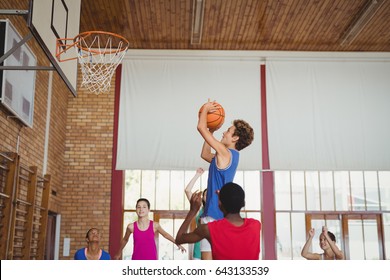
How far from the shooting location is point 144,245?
627cm

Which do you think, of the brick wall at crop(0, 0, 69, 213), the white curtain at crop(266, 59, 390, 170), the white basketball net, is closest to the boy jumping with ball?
the white basketball net

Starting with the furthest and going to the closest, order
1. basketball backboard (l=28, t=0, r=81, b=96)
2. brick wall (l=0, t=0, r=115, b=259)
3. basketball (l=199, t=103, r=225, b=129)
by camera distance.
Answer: brick wall (l=0, t=0, r=115, b=259) → basketball backboard (l=28, t=0, r=81, b=96) → basketball (l=199, t=103, r=225, b=129)

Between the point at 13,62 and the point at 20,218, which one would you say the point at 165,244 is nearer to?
the point at 20,218

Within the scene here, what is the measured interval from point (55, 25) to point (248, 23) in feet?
15.0

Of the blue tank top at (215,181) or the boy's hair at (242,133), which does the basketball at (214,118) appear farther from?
the blue tank top at (215,181)

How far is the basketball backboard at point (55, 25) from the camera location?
17.6 feet

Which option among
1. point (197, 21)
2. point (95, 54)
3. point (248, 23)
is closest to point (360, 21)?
point (248, 23)

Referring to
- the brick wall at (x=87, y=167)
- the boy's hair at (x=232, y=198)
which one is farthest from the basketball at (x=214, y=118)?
the brick wall at (x=87, y=167)

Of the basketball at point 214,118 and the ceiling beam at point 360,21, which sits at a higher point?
the ceiling beam at point 360,21

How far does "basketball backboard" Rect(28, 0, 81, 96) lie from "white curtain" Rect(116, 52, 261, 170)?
3.44 metres

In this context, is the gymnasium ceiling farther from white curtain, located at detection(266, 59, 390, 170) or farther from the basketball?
the basketball

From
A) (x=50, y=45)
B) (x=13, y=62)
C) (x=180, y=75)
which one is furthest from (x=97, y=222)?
(x=50, y=45)

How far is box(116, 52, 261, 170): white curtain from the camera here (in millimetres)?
10352

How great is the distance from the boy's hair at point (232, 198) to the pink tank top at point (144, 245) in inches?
128
